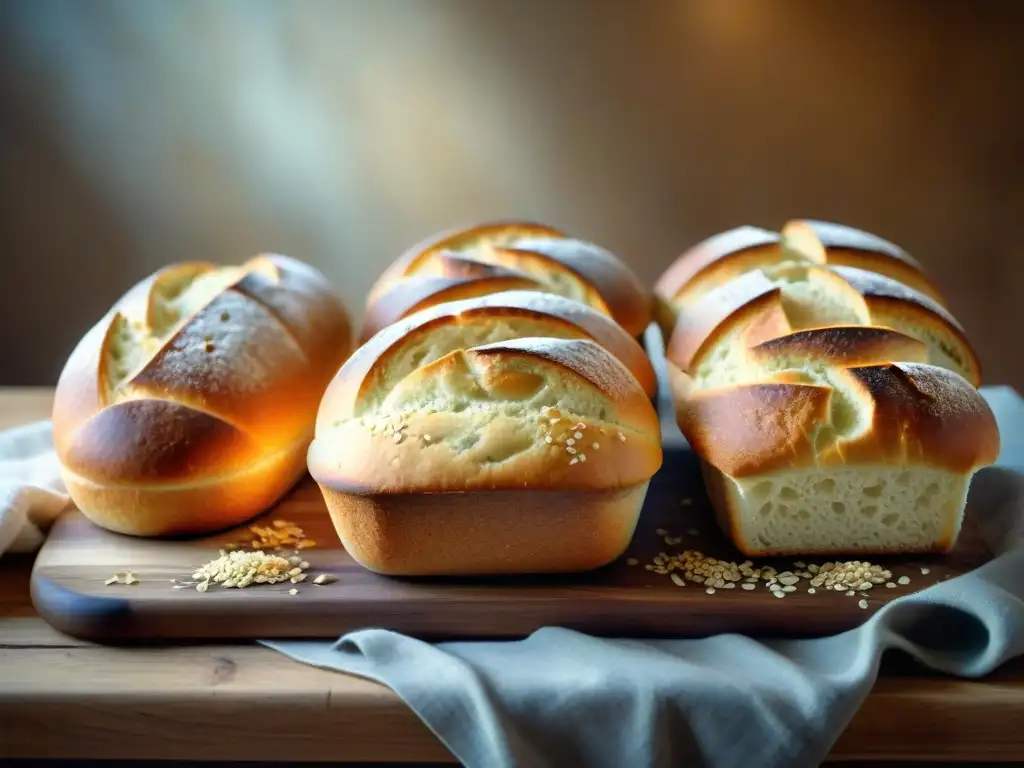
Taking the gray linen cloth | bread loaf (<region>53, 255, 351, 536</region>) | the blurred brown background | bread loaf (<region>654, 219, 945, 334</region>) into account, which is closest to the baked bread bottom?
the gray linen cloth

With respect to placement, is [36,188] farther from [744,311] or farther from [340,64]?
[744,311]

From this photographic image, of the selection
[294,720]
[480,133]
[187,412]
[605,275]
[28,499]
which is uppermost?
[480,133]

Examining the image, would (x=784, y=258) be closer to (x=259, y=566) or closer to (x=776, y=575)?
(x=776, y=575)

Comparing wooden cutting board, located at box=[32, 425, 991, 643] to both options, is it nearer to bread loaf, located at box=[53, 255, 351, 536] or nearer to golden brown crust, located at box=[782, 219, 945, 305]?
bread loaf, located at box=[53, 255, 351, 536]

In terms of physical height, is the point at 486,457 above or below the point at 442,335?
below

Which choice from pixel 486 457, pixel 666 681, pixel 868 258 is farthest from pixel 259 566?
pixel 868 258

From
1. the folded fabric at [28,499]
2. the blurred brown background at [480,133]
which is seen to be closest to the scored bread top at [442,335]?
the folded fabric at [28,499]
